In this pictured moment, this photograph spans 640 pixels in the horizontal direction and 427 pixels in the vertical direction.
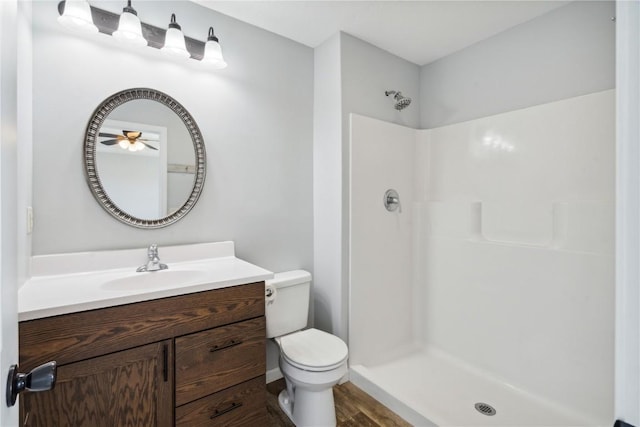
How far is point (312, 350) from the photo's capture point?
68.3 inches

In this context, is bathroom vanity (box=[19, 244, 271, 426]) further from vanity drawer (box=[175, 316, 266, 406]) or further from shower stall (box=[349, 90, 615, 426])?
shower stall (box=[349, 90, 615, 426])

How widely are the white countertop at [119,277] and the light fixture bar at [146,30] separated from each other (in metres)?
1.08

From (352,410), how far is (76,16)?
246cm

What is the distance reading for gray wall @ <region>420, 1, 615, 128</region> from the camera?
5.63 feet

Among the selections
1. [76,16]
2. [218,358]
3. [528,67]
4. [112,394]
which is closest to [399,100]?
[528,67]

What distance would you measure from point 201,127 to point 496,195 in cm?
195

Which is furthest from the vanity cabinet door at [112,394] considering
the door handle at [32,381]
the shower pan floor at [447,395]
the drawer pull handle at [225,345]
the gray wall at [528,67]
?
the gray wall at [528,67]

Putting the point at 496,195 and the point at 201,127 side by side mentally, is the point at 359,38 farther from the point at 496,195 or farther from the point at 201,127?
the point at 496,195

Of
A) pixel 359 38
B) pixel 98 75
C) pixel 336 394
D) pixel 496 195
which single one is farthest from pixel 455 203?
pixel 98 75

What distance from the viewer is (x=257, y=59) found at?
79.9 inches

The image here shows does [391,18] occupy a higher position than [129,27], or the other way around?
[391,18]

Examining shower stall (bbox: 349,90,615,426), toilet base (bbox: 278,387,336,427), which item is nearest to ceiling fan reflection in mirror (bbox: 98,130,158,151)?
shower stall (bbox: 349,90,615,426)

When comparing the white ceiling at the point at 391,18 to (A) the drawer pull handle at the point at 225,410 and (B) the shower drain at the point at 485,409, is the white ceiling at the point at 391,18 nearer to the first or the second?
(A) the drawer pull handle at the point at 225,410

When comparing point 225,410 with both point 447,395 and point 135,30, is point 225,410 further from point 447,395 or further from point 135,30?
point 135,30
